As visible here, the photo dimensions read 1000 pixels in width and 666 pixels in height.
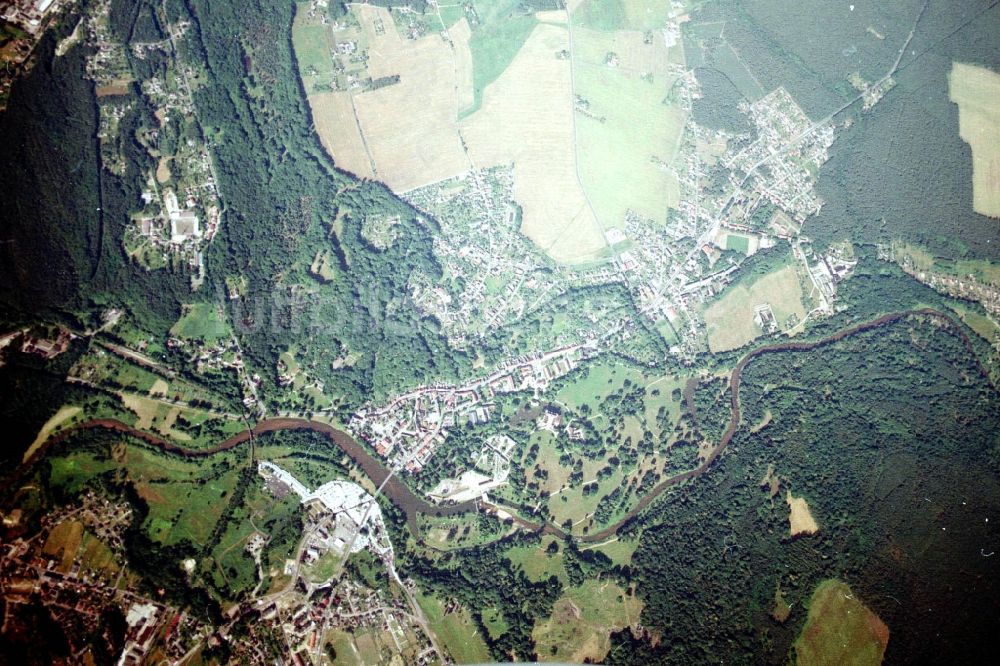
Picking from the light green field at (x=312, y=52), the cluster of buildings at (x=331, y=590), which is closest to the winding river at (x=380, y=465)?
the cluster of buildings at (x=331, y=590)

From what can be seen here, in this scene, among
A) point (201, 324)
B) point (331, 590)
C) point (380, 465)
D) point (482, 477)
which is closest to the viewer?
point (331, 590)

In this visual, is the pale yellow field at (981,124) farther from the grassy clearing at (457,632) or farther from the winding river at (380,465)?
the grassy clearing at (457,632)

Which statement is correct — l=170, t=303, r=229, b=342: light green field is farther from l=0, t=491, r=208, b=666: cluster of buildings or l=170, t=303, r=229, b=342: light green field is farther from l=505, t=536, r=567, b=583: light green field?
l=505, t=536, r=567, b=583: light green field

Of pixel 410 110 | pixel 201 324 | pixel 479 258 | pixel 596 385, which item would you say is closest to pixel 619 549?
pixel 596 385

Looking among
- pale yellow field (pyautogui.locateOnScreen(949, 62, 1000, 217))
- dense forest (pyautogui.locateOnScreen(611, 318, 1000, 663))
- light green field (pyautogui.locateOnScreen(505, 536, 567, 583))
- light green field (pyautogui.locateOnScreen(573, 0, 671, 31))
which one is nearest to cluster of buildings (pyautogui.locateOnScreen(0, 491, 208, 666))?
light green field (pyautogui.locateOnScreen(505, 536, 567, 583))

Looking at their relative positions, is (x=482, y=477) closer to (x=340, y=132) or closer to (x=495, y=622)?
(x=495, y=622)
